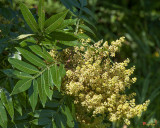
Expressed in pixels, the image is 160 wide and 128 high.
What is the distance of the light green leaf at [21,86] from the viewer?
4.59 feet

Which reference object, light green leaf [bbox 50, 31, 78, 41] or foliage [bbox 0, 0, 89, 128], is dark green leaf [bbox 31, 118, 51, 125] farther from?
light green leaf [bbox 50, 31, 78, 41]

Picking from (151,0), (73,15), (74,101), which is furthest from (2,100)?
(151,0)

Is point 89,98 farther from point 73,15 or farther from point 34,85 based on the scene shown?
point 73,15

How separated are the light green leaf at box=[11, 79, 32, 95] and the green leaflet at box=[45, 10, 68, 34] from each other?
10.8 inches

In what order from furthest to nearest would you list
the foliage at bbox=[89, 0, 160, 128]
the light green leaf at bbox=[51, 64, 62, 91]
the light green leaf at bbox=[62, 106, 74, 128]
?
the foliage at bbox=[89, 0, 160, 128] < the light green leaf at bbox=[62, 106, 74, 128] < the light green leaf at bbox=[51, 64, 62, 91]

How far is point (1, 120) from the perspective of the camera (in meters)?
1.46

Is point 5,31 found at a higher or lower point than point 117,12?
lower

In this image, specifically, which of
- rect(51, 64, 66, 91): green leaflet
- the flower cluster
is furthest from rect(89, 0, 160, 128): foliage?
rect(51, 64, 66, 91): green leaflet

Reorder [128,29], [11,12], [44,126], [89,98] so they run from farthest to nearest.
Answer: [128,29] → [11,12] → [44,126] → [89,98]

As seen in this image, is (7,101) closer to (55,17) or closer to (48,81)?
(48,81)

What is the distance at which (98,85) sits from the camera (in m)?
1.47

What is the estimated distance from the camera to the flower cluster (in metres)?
1.41

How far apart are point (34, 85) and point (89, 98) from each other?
0.28 m

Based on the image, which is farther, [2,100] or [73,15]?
[73,15]
